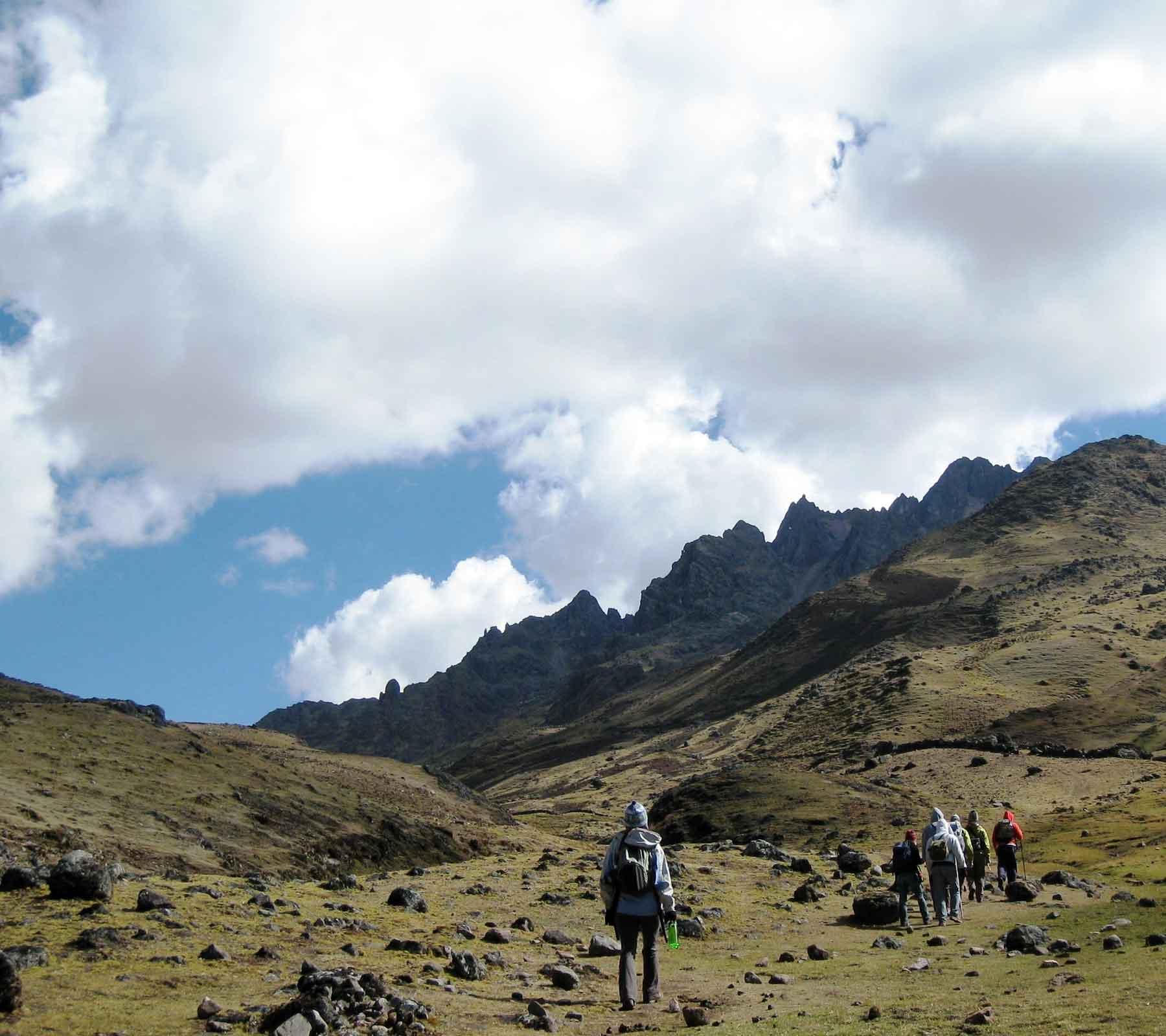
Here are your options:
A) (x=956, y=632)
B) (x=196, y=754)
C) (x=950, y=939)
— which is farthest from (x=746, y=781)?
(x=956, y=632)

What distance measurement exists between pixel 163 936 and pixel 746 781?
6010cm

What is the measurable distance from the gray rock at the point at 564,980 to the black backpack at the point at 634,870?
2618 millimetres

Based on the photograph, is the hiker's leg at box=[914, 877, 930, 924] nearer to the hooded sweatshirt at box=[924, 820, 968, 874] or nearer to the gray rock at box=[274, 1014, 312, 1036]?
the hooded sweatshirt at box=[924, 820, 968, 874]

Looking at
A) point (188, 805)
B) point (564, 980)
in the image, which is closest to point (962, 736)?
point (188, 805)

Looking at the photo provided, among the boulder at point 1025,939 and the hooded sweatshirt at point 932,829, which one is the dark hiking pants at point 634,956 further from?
the hooded sweatshirt at point 932,829

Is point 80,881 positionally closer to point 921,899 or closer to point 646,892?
point 646,892

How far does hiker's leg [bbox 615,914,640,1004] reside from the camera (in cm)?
1617

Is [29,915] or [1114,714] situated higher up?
[1114,714]

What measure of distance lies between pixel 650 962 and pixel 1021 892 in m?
19.5

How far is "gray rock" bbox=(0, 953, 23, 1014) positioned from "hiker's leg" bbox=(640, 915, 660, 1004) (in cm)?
871

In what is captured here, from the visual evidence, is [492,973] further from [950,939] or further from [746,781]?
[746,781]

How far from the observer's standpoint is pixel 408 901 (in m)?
26.2

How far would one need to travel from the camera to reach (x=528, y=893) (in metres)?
31.5

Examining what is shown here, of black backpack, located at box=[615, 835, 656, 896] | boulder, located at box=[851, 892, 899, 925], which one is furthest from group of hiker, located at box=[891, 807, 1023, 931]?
black backpack, located at box=[615, 835, 656, 896]
